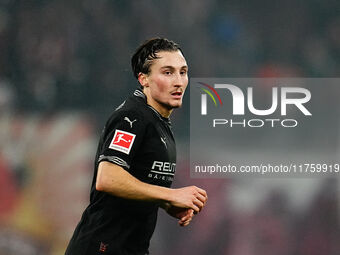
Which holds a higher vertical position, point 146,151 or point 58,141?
point 58,141

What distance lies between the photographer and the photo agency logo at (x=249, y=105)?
5.20m

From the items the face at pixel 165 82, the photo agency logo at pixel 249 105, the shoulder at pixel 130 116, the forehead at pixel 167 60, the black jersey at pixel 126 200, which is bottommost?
the black jersey at pixel 126 200

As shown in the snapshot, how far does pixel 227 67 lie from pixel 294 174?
1.05m

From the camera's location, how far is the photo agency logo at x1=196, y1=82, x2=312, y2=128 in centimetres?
520

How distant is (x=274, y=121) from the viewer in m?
5.20

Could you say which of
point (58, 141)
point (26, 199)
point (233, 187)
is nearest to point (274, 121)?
point (233, 187)

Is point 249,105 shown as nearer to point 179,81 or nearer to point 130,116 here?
point 179,81

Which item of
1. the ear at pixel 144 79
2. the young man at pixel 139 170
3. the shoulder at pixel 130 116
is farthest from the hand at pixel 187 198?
the ear at pixel 144 79

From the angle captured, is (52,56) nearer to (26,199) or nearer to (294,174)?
(26,199)

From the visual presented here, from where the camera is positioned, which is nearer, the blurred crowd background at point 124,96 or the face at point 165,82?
the face at point 165,82

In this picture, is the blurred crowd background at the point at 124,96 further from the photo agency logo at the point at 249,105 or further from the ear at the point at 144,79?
the ear at the point at 144,79

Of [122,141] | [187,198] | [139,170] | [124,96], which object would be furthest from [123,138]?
[124,96]

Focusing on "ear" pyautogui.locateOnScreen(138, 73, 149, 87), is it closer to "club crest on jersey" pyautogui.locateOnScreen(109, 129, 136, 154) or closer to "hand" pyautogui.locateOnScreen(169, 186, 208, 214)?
"club crest on jersey" pyautogui.locateOnScreen(109, 129, 136, 154)

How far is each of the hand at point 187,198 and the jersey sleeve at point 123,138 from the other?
0.73 ft
